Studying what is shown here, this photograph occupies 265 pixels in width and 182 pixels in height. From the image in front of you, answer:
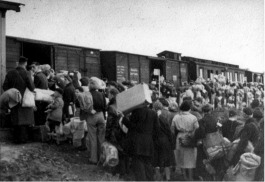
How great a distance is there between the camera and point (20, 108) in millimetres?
6961

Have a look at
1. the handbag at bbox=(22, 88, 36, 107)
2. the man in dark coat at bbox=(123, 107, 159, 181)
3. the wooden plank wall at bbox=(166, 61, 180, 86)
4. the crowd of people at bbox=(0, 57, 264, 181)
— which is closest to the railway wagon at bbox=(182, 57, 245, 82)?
the wooden plank wall at bbox=(166, 61, 180, 86)

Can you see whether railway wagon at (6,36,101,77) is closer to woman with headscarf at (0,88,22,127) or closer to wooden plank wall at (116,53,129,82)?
wooden plank wall at (116,53,129,82)

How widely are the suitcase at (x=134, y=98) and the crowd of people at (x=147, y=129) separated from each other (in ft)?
0.72

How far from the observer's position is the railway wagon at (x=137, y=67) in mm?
18453

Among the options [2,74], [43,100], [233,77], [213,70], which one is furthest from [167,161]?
[233,77]

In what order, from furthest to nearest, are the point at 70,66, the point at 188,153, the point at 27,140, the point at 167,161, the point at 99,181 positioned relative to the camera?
the point at 70,66 < the point at 27,140 < the point at 188,153 < the point at 167,161 < the point at 99,181

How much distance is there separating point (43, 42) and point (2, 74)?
718 centimetres

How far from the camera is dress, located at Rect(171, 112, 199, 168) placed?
6730 millimetres

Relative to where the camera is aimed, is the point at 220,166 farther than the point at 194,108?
No

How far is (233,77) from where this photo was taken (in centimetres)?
3081

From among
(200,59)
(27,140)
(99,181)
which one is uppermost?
(200,59)

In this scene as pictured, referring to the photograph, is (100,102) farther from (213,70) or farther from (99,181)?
(213,70)

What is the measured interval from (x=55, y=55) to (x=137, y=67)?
244 inches

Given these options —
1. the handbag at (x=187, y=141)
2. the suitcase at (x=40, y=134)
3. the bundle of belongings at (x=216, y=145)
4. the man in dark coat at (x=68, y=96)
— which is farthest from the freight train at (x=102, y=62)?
the bundle of belongings at (x=216, y=145)
